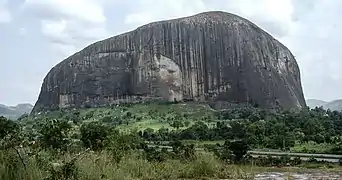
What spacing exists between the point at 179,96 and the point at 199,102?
22.2ft

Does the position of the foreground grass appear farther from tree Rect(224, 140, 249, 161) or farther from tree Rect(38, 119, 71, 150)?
tree Rect(224, 140, 249, 161)

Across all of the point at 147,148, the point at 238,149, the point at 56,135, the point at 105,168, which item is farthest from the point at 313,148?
the point at 105,168

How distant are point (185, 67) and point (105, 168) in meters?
105

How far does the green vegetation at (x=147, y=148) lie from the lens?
12648 millimetres

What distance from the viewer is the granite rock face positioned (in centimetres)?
11469

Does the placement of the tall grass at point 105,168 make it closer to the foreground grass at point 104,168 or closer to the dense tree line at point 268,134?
the foreground grass at point 104,168

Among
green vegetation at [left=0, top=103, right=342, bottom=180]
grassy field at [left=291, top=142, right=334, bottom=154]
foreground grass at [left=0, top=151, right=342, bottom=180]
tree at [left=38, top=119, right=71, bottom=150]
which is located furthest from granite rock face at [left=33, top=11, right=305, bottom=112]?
foreground grass at [left=0, top=151, right=342, bottom=180]

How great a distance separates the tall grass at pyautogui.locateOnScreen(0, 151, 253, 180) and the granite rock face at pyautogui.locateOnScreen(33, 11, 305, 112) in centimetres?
9401

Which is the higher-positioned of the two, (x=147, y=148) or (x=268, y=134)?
(x=268, y=134)

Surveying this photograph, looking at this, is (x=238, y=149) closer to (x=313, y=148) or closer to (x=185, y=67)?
(x=313, y=148)

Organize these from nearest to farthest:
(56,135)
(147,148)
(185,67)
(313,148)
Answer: (56,135), (147,148), (313,148), (185,67)

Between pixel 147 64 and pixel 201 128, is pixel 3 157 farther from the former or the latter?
pixel 147 64

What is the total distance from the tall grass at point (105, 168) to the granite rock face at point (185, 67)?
9401 centimetres

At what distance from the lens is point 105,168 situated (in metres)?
14.6
